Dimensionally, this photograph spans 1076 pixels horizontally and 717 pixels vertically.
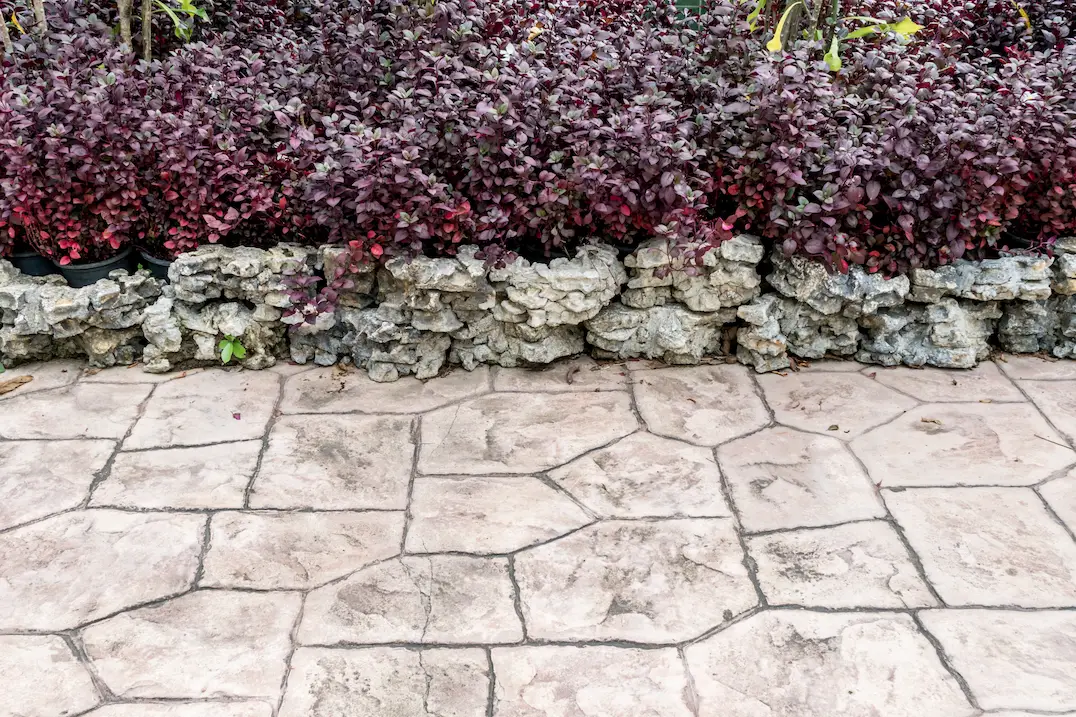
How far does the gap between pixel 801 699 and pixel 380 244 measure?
233 cm

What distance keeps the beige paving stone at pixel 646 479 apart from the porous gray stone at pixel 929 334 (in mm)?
1129

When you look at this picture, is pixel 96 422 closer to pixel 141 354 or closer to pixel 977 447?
pixel 141 354

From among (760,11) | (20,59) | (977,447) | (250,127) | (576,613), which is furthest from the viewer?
(760,11)

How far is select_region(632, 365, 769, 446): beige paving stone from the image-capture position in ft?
11.8

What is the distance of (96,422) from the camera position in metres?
3.63

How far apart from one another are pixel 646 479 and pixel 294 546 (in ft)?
4.04

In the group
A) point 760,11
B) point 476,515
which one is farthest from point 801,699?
point 760,11

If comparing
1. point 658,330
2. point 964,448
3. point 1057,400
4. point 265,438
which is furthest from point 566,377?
point 1057,400

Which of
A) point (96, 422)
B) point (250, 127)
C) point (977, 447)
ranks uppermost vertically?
point (250, 127)

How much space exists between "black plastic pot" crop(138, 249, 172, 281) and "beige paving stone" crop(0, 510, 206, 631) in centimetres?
133

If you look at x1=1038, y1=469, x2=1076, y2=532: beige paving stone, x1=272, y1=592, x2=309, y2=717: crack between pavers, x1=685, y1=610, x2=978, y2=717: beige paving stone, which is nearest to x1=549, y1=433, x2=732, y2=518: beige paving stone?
x1=685, y1=610, x2=978, y2=717: beige paving stone

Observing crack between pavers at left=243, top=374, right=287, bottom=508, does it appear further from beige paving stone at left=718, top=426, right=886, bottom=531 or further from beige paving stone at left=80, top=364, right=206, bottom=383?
beige paving stone at left=718, top=426, right=886, bottom=531

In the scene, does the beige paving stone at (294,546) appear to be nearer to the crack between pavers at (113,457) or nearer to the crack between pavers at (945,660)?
the crack between pavers at (113,457)

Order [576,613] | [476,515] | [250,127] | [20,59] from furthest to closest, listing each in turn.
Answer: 1. [20,59]
2. [250,127]
3. [476,515]
4. [576,613]
